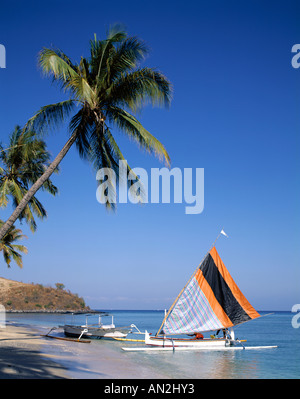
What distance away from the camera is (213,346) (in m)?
21.8

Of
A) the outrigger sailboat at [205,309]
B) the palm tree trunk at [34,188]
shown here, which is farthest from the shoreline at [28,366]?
the outrigger sailboat at [205,309]

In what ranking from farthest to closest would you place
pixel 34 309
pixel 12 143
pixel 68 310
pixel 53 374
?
pixel 68 310
pixel 34 309
pixel 12 143
pixel 53 374

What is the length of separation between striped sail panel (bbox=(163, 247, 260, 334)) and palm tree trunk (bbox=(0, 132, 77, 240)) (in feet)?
40.6

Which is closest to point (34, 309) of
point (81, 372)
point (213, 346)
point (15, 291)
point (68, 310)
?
point (15, 291)

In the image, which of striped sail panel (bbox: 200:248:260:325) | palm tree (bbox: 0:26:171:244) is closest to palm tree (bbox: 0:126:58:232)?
palm tree (bbox: 0:26:171:244)

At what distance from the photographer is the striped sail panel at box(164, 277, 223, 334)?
20.9 metres

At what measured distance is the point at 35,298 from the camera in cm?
8600

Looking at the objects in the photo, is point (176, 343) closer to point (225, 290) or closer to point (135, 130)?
point (225, 290)

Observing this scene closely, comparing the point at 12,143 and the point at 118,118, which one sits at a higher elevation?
the point at 12,143

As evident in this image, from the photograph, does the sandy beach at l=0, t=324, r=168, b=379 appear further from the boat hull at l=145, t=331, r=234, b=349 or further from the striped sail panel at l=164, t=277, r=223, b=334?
the striped sail panel at l=164, t=277, r=223, b=334

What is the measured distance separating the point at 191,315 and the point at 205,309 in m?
0.92
